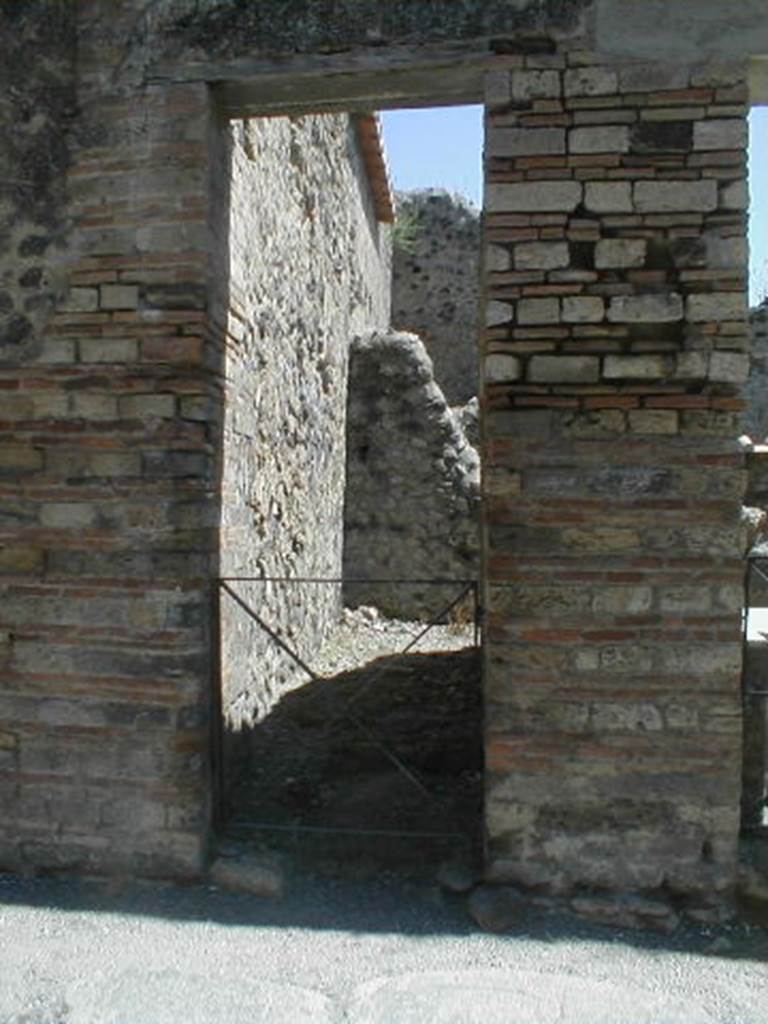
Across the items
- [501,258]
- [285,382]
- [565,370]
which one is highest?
[501,258]

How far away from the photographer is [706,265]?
12.4ft

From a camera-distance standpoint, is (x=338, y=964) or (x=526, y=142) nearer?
(x=338, y=964)

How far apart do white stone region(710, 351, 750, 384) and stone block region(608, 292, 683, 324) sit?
9.0 inches

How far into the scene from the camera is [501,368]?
3.84 m

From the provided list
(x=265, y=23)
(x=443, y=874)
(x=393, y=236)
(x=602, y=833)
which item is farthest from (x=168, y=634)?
(x=393, y=236)

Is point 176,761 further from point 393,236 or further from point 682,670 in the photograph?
point 393,236

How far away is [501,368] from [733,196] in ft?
3.69

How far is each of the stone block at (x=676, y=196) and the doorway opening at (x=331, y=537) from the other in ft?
5.89

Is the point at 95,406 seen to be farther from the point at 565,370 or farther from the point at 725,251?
the point at 725,251

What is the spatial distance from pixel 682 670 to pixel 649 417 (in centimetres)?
101

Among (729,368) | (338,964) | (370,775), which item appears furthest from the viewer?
(370,775)

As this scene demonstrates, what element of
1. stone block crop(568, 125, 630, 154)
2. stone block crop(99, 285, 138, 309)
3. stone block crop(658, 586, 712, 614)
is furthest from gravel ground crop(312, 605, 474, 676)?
stone block crop(568, 125, 630, 154)

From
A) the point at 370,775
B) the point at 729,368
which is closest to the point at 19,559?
the point at 370,775

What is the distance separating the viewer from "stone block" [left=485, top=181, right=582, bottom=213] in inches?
150
